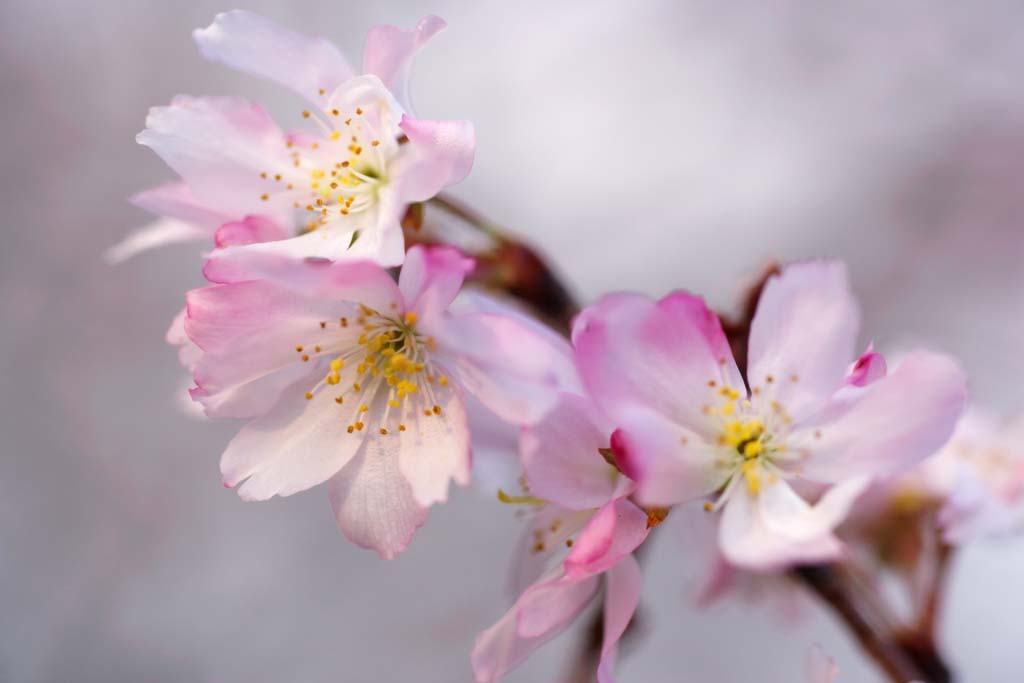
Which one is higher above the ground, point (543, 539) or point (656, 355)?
point (656, 355)

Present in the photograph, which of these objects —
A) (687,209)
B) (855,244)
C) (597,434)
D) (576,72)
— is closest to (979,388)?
(855,244)

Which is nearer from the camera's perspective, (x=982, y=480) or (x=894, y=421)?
(x=894, y=421)

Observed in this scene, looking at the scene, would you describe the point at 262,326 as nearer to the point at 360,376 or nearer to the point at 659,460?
the point at 360,376

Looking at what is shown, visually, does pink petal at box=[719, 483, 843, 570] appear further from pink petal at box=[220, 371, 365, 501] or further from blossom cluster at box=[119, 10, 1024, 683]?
pink petal at box=[220, 371, 365, 501]

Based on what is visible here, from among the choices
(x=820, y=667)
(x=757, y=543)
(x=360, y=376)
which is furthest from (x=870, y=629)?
(x=360, y=376)

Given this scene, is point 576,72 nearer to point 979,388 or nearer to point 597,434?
point 979,388

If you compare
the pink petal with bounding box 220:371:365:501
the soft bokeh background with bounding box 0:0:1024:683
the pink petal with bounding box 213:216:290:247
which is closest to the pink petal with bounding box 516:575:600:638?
the pink petal with bounding box 220:371:365:501
